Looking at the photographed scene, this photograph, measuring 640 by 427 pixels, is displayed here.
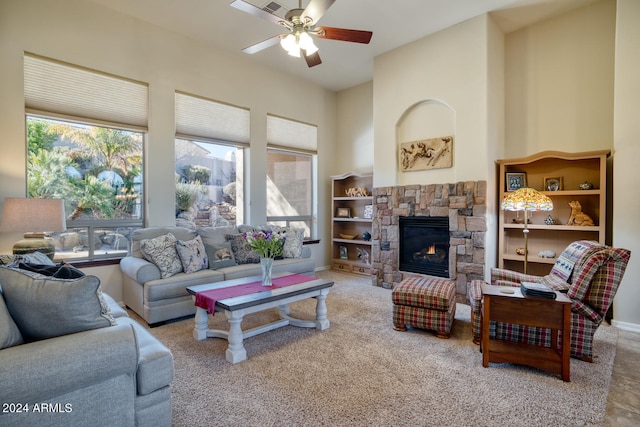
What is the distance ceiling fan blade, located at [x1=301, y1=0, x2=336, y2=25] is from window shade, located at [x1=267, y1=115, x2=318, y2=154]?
3.04 meters

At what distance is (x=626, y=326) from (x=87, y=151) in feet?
20.4

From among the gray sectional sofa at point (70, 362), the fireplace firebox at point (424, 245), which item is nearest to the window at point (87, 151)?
the gray sectional sofa at point (70, 362)

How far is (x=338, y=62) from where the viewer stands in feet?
17.4

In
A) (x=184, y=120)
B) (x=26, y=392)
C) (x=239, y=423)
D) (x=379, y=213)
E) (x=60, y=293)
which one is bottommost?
(x=239, y=423)

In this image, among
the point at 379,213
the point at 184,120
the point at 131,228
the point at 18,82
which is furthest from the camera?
the point at 379,213

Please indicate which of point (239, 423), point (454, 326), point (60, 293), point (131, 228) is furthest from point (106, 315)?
point (454, 326)

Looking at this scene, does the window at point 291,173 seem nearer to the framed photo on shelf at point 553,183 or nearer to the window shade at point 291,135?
the window shade at point 291,135

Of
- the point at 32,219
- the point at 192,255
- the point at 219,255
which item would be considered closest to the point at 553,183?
the point at 219,255

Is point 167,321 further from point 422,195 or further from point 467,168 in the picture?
point 467,168

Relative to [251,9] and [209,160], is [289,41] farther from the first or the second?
[209,160]

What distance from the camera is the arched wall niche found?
14.9 ft

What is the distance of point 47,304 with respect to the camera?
1.45 metres

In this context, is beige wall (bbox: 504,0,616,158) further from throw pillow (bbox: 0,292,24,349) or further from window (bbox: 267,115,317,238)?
throw pillow (bbox: 0,292,24,349)

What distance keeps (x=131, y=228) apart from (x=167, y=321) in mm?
1403
